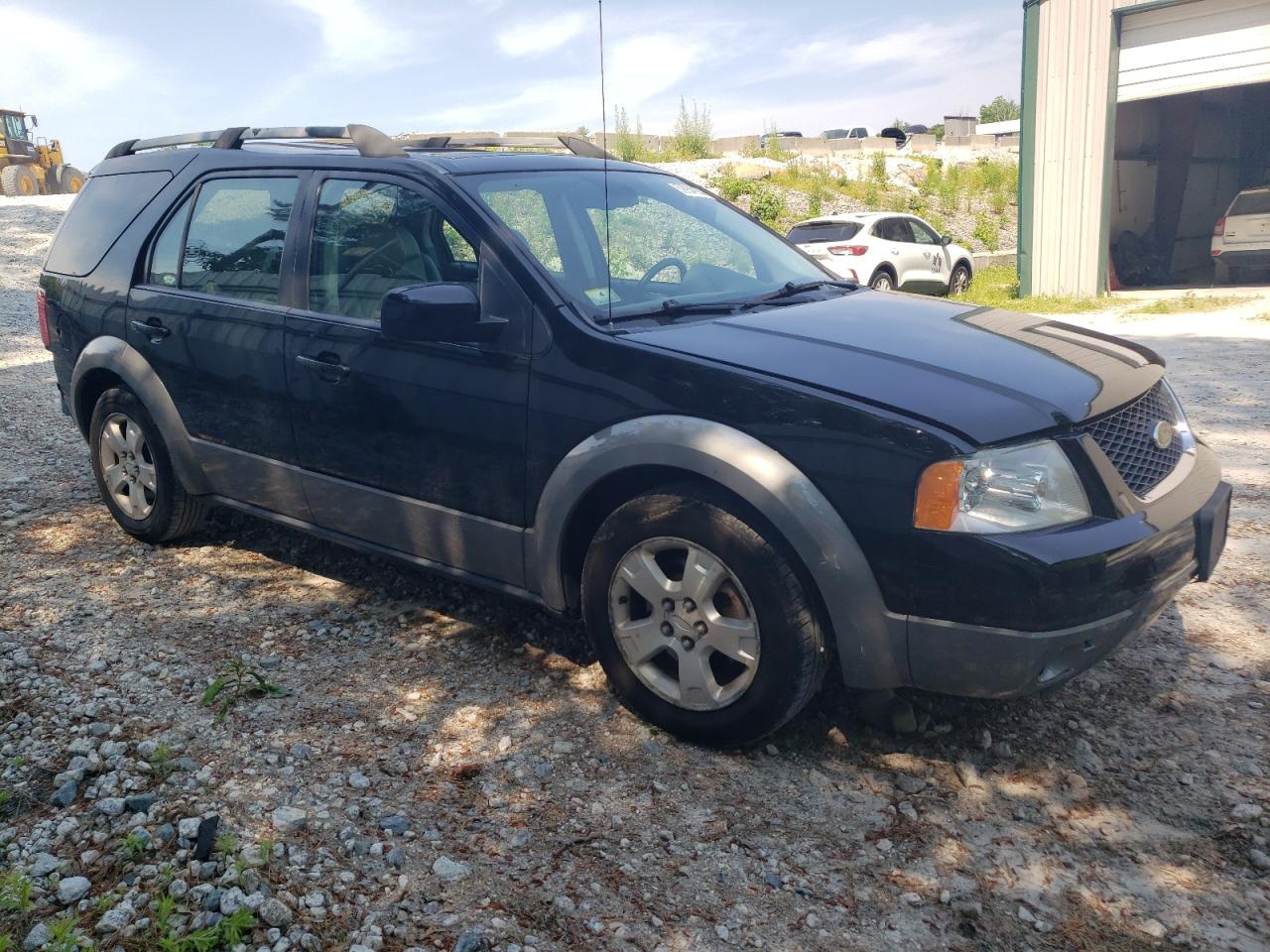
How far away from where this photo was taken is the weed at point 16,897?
2.54 m

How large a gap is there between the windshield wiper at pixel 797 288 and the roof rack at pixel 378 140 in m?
1.05

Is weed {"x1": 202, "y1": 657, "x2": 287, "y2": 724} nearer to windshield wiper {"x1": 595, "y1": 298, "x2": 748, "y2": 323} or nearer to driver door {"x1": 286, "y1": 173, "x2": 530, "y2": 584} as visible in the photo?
driver door {"x1": 286, "y1": 173, "x2": 530, "y2": 584}

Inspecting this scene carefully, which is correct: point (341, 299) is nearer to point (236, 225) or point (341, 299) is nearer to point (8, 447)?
point (236, 225)

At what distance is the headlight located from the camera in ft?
8.97

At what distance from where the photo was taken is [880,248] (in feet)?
51.0

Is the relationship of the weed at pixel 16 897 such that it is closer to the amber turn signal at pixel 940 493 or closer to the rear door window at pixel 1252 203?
the amber turn signal at pixel 940 493

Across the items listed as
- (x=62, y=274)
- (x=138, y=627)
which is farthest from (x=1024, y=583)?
(x=62, y=274)

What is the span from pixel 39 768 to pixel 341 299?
1885 millimetres

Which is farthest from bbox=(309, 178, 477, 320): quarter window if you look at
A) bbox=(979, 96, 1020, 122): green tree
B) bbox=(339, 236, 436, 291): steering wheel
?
bbox=(979, 96, 1020, 122): green tree

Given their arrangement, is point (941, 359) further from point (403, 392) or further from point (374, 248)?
point (374, 248)

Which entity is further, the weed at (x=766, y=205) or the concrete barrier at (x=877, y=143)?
the concrete barrier at (x=877, y=143)

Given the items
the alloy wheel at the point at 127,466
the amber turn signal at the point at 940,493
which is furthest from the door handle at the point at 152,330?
the amber turn signal at the point at 940,493

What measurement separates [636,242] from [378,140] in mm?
1085

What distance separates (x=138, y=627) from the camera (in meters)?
4.20
